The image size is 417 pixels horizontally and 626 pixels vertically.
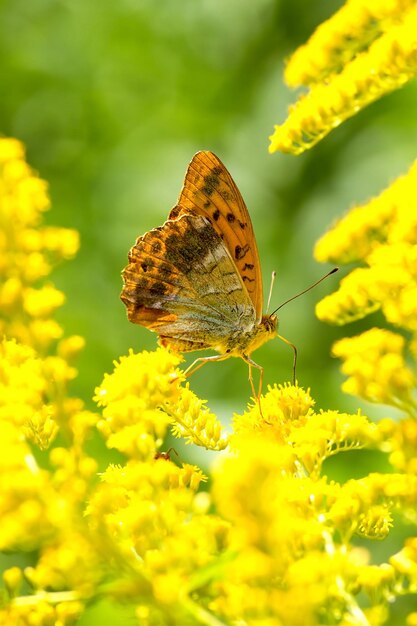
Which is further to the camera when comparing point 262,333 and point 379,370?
point 262,333

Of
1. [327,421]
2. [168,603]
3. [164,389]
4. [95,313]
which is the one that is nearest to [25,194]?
[164,389]

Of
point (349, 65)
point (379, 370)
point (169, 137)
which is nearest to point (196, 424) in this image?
point (379, 370)

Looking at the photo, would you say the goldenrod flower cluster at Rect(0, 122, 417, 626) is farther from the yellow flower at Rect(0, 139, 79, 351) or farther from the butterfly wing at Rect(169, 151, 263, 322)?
the butterfly wing at Rect(169, 151, 263, 322)

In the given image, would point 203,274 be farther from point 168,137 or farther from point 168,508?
point 168,137

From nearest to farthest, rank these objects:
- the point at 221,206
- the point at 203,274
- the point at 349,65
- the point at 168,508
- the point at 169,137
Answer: the point at 168,508 < the point at 349,65 < the point at 221,206 < the point at 203,274 < the point at 169,137

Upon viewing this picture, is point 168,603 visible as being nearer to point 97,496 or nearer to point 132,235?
point 97,496

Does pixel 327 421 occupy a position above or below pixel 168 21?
below
